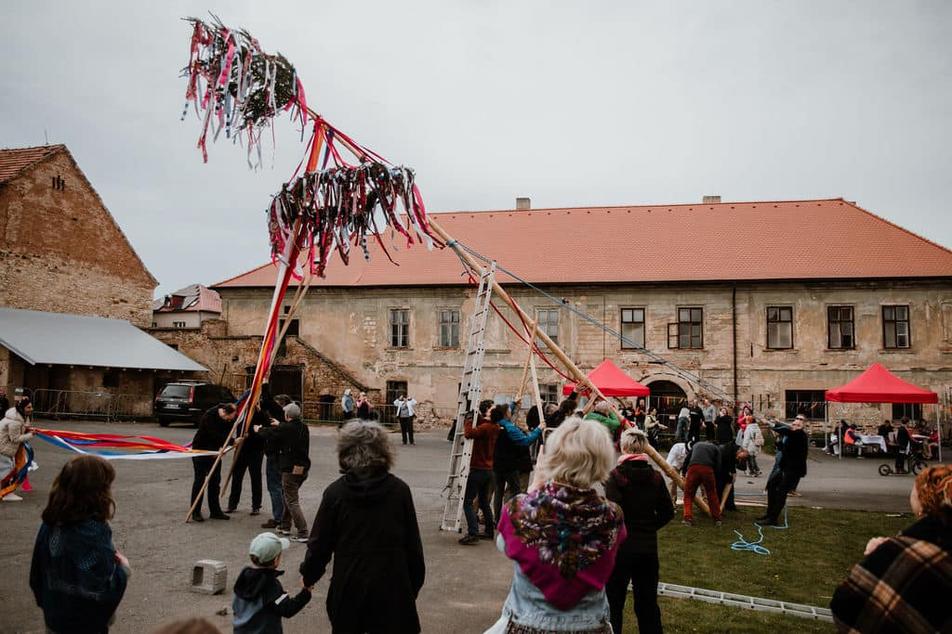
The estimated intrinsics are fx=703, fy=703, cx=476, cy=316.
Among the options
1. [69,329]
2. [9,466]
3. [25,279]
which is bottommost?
[9,466]

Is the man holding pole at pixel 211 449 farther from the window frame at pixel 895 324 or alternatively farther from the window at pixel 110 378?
the window frame at pixel 895 324

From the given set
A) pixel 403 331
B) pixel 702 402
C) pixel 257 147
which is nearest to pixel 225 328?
pixel 403 331

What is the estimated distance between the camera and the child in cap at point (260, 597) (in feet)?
14.0

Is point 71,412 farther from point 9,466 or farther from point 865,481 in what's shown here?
point 865,481

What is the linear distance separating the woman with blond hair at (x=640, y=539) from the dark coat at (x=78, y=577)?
3.38m

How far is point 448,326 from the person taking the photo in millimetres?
31078

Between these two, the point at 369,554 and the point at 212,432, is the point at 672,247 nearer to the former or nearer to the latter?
the point at 212,432

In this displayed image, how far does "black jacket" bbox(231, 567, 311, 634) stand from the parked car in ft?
73.8

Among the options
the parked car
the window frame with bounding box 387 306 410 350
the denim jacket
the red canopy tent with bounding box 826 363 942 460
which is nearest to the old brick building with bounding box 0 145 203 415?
the parked car

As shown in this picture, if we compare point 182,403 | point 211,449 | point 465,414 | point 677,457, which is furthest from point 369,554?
point 182,403

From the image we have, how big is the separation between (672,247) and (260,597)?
28849 mm

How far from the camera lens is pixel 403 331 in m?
31.5

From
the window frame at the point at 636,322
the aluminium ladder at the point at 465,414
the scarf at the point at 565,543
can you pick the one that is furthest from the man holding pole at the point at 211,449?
the window frame at the point at 636,322

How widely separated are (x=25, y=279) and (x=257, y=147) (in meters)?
25.1
